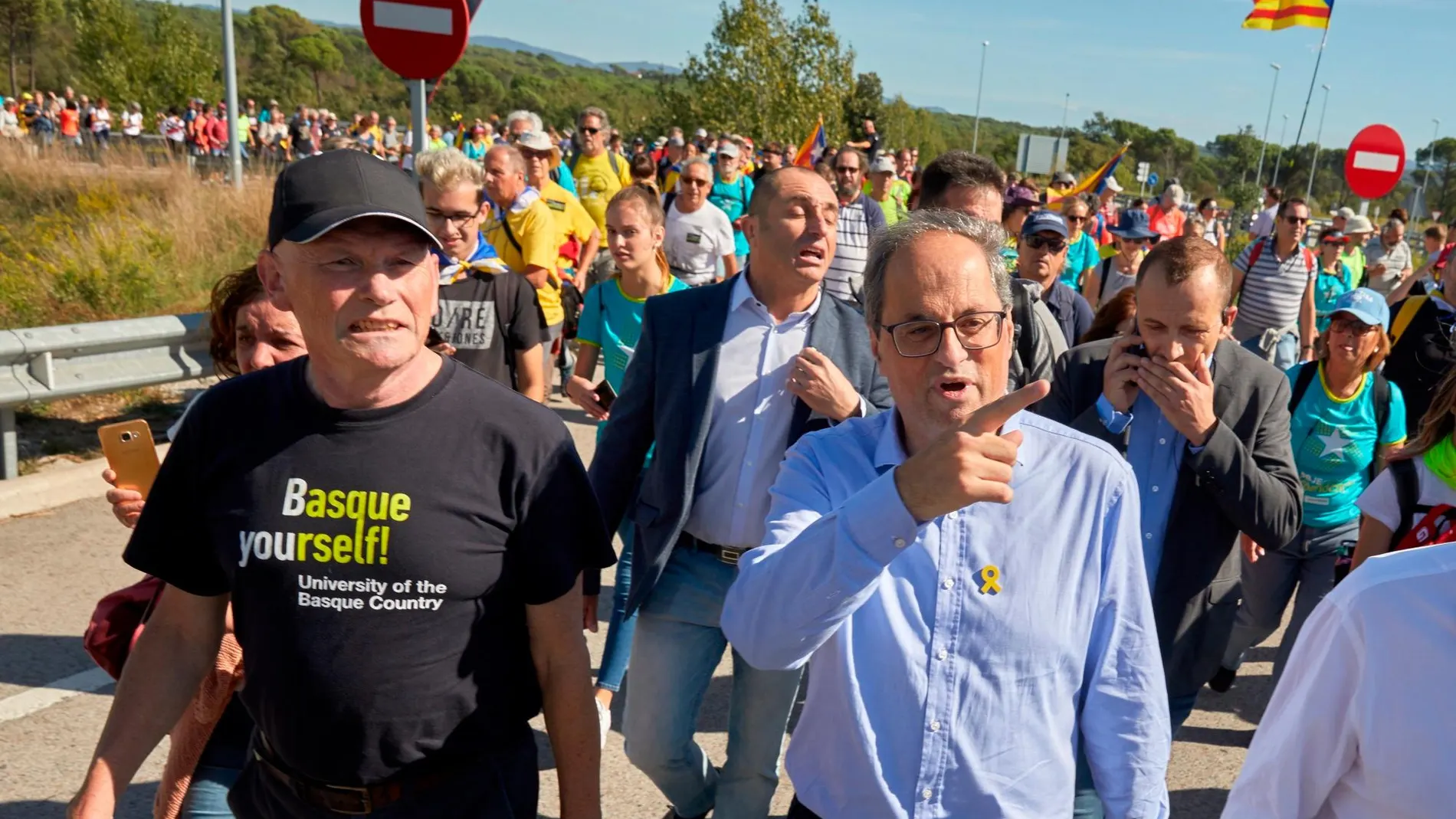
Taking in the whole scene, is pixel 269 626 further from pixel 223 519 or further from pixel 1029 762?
pixel 1029 762

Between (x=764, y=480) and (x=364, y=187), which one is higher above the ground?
(x=364, y=187)

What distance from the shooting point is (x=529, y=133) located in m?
Answer: 9.03

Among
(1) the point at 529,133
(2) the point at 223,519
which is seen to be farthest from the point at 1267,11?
(2) the point at 223,519

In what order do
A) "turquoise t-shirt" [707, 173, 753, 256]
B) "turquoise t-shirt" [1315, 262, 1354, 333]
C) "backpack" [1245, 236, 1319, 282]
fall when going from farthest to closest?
"turquoise t-shirt" [707, 173, 753, 256]
"turquoise t-shirt" [1315, 262, 1354, 333]
"backpack" [1245, 236, 1319, 282]

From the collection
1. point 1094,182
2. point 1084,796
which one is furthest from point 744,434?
point 1094,182

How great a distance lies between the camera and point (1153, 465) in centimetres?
329

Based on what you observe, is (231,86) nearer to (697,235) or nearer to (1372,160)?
(697,235)

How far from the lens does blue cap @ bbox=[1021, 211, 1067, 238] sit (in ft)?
18.4

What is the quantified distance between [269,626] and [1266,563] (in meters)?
4.15

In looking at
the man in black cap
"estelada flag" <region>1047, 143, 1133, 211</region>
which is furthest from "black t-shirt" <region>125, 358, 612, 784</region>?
"estelada flag" <region>1047, 143, 1133, 211</region>

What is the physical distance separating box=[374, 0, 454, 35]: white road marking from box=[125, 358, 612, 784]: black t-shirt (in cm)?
330

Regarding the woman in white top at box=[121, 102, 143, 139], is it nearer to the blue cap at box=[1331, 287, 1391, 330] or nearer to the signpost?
the signpost

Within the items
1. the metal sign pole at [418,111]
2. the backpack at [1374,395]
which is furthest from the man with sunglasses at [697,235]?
the backpack at [1374,395]

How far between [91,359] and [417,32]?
3314 mm
